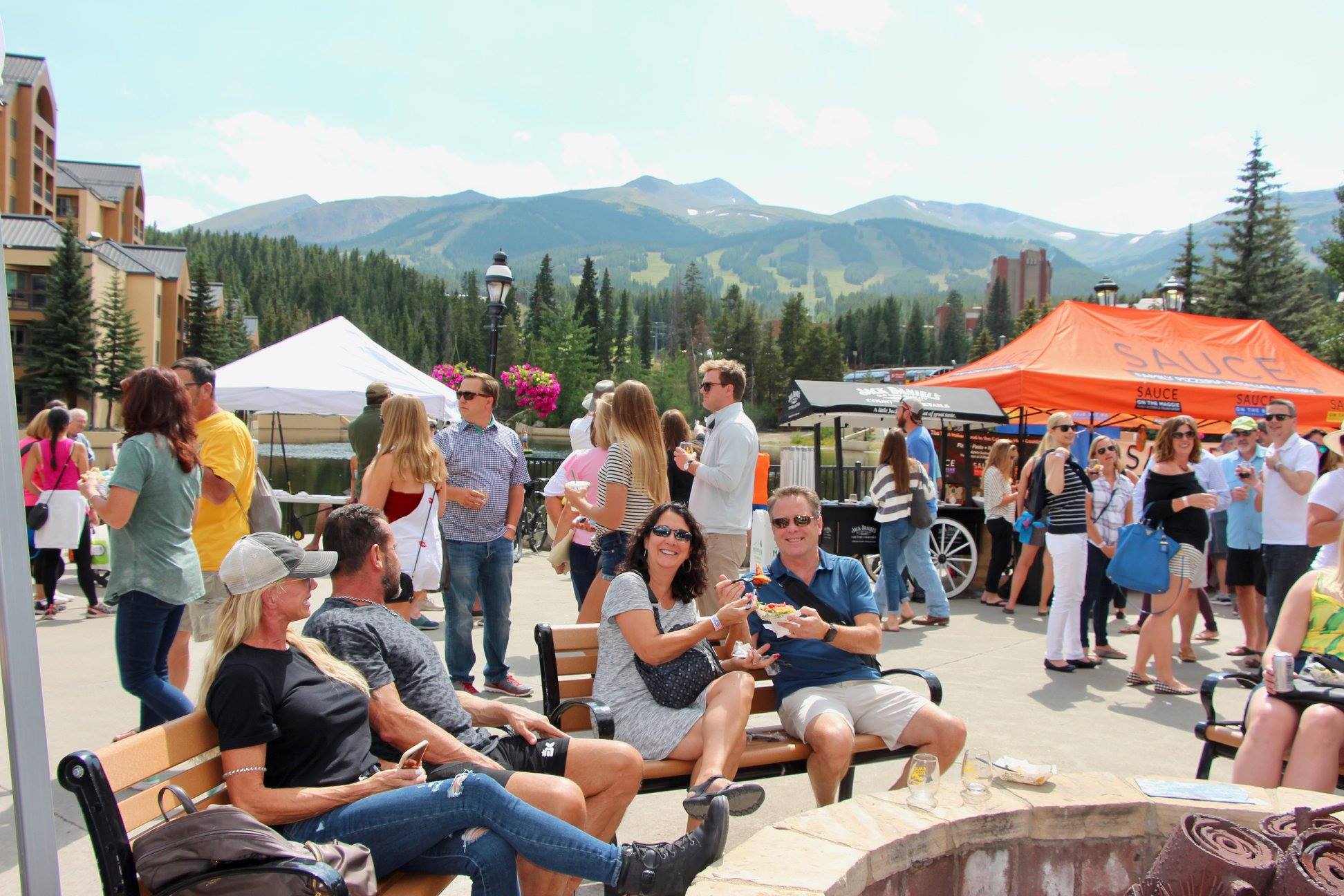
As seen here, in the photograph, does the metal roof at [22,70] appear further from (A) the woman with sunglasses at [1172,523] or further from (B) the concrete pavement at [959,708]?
(A) the woman with sunglasses at [1172,523]

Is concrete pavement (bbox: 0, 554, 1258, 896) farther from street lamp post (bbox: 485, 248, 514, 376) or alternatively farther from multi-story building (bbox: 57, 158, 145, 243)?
multi-story building (bbox: 57, 158, 145, 243)

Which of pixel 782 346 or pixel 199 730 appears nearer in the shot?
pixel 199 730

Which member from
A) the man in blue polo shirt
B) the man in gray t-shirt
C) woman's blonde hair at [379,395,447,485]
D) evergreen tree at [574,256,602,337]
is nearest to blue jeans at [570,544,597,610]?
woman's blonde hair at [379,395,447,485]

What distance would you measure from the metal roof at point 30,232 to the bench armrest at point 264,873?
217 feet

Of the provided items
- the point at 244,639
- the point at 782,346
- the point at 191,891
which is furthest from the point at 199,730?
the point at 782,346

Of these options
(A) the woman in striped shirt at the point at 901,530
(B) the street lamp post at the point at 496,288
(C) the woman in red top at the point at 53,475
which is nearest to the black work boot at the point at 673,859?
(A) the woman in striped shirt at the point at 901,530

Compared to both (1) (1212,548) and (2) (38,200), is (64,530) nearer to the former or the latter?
(1) (1212,548)

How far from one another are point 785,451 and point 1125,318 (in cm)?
525

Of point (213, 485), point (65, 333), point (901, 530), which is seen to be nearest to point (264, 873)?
point (213, 485)

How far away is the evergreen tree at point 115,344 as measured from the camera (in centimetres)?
5916

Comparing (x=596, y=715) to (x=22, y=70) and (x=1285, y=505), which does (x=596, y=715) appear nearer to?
(x=1285, y=505)

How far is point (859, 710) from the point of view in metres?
3.82

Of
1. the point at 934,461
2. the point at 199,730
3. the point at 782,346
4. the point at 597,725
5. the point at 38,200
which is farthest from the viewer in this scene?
the point at 782,346

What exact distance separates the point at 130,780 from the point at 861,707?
2645 millimetres
